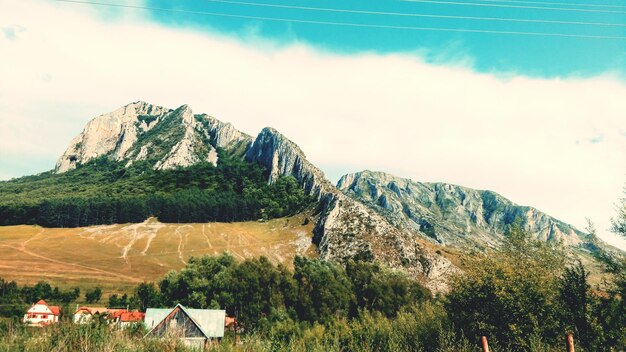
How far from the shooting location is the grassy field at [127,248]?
10788cm

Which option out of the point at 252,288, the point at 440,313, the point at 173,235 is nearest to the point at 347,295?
the point at 252,288

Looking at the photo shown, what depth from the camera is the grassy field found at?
354ft

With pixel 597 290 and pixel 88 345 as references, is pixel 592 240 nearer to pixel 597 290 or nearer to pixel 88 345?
pixel 597 290

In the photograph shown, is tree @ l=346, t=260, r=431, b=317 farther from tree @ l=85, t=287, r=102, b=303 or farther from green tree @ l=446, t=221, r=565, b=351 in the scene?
tree @ l=85, t=287, r=102, b=303

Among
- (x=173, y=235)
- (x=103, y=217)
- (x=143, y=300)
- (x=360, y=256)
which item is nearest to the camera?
(x=143, y=300)

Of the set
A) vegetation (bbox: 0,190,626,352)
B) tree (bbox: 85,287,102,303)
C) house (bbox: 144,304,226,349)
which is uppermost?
vegetation (bbox: 0,190,626,352)

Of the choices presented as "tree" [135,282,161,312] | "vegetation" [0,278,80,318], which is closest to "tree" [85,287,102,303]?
"vegetation" [0,278,80,318]

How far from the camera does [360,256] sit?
13000cm

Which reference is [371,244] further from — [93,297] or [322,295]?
[93,297]

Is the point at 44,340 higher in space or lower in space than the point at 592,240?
lower

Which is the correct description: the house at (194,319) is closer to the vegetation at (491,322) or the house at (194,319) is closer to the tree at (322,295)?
the vegetation at (491,322)

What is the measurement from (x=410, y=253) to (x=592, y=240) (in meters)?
110

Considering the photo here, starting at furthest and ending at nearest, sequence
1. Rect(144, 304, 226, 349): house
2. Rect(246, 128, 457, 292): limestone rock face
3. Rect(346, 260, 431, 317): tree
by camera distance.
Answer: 1. Rect(246, 128, 457, 292): limestone rock face
2. Rect(346, 260, 431, 317): tree
3. Rect(144, 304, 226, 349): house

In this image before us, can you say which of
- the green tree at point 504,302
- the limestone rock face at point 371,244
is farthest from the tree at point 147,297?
the green tree at point 504,302
